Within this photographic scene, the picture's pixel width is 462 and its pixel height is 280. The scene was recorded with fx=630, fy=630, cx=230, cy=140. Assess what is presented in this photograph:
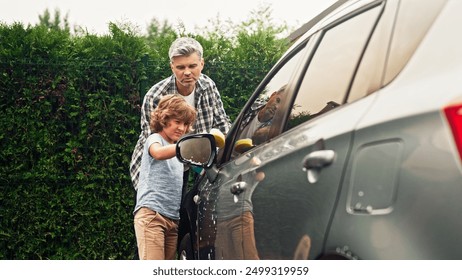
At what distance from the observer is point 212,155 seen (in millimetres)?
2527

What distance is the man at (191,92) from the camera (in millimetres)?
3723

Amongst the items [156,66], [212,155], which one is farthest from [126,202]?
[212,155]

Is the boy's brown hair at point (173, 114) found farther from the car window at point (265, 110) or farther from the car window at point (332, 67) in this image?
the car window at point (332, 67)

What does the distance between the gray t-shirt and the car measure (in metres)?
1.12

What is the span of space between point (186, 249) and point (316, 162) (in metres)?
1.77

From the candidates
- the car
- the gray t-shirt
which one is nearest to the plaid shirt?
the gray t-shirt

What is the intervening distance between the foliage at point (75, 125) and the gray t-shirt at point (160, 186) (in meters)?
1.72

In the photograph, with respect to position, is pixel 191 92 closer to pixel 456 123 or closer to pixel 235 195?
pixel 235 195

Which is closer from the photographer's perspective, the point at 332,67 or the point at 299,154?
the point at 299,154

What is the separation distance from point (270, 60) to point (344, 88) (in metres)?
3.40

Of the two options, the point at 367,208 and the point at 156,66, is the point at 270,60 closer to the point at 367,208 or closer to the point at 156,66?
the point at 156,66

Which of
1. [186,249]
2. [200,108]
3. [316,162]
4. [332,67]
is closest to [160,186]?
[186,249]

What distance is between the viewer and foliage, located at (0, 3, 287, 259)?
4746mm

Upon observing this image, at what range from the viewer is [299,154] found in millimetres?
1515
